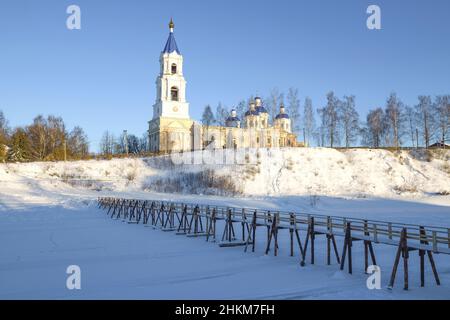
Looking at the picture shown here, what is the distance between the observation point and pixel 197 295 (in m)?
11.0

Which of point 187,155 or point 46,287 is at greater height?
point 187,155

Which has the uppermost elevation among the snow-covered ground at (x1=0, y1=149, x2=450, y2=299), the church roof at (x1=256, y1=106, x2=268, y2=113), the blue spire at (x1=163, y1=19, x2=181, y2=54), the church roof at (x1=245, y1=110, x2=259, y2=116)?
the blue spire at (x1=163, y1=19, x2=181, y2=54)

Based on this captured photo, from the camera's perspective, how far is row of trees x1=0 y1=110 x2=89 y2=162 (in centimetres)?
6338

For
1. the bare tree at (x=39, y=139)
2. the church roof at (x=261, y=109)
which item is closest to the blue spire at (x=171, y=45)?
the church roof at (x=261, y=109)

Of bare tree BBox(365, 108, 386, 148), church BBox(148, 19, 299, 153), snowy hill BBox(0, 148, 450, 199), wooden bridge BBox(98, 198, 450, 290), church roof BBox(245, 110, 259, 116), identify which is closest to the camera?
wooden bridge BBox(98, 198, 450, 290)

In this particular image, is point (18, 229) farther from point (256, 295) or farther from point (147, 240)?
point (256, 295)

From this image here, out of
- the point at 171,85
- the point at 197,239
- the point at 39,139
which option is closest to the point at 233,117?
the point at 171,85

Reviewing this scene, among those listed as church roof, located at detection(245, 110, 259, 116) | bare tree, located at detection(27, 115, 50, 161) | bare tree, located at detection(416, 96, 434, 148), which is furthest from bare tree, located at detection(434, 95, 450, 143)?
bare tree, located at detection(27, 115, 50, 161)

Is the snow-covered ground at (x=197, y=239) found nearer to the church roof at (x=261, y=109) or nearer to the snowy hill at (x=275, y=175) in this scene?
the snowy hill at (x=275, y=175)

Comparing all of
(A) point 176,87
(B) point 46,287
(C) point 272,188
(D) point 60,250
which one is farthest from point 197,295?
(A) point 176,87

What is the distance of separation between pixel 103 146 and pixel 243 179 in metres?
61.7

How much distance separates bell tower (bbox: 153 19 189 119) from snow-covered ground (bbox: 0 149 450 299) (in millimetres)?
9585

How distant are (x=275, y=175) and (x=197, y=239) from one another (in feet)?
98.4

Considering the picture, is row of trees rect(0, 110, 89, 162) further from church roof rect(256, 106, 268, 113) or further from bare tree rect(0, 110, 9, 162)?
church roof rect(256, 106, 268, 113)
